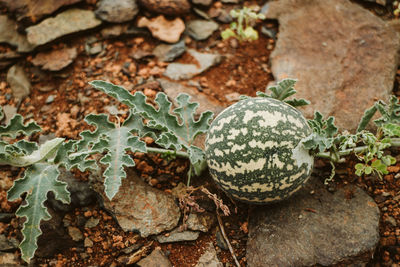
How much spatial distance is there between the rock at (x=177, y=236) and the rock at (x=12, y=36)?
2.60 metres

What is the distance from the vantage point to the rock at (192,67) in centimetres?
376

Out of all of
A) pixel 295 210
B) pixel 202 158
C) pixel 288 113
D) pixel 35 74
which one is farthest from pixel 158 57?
pixel 295 210

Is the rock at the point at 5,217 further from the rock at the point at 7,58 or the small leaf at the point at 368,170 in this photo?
the small leaf at the point at 368,170

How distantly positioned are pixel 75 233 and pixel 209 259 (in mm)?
1128

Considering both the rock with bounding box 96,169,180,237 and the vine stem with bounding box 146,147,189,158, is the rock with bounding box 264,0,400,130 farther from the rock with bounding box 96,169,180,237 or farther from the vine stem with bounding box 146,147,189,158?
the rock with bounding box 96,169,180,237

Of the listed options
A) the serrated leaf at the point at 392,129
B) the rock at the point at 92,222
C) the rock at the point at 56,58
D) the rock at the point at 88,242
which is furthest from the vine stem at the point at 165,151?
the rock at the point at 56,58

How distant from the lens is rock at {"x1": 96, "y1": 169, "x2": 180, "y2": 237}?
2828 mm

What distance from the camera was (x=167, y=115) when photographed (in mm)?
2977

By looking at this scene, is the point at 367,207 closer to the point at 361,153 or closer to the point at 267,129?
the point at 361,153

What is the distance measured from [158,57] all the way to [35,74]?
4.55ft

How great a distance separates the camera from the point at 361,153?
9.38 feet

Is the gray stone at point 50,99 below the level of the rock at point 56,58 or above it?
below

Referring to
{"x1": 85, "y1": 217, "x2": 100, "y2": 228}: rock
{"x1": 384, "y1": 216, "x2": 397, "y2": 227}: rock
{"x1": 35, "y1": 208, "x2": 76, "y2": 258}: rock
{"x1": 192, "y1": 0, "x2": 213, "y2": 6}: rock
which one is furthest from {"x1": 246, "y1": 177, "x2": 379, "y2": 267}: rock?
{"x1": 192, "y1": 0, "x2": 213, "y2": 6}: rock

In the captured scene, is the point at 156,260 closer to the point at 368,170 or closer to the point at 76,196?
the point at 76,196
